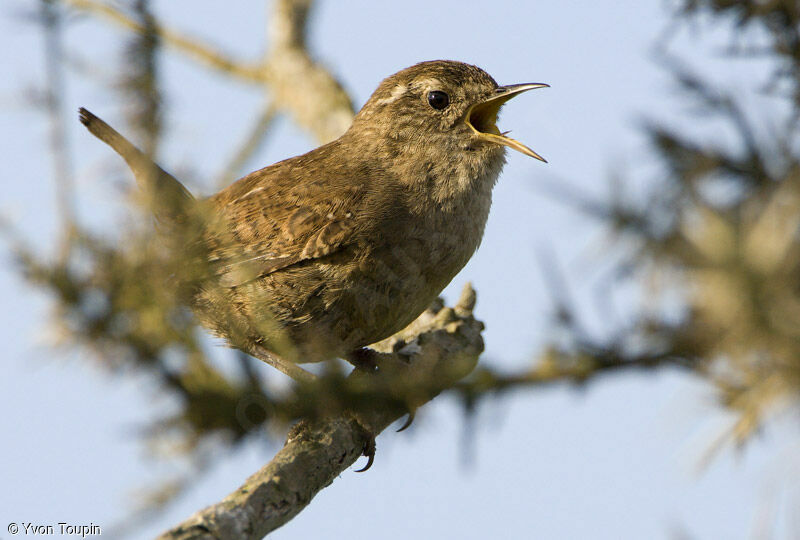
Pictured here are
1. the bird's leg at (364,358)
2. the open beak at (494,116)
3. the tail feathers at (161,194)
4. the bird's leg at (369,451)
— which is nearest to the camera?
the tail feathers at (161,194)

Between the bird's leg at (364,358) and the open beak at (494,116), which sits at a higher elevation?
the open beak at (494,116)

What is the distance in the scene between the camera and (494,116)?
15.3 ft

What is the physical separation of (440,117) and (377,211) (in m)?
0.79

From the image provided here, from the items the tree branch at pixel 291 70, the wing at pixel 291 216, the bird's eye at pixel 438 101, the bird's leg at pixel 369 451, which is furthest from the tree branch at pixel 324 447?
the tree branch at pixel 291 70

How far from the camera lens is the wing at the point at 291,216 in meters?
3.88

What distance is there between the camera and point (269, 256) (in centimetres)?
394

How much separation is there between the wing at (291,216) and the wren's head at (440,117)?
39 cm

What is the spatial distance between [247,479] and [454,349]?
178 cm

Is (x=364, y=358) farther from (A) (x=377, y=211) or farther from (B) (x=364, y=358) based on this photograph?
(A) (x=377, y=211)

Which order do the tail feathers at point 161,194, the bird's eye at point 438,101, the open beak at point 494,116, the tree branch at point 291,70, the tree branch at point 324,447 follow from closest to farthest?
the tree branch at point 324,447, the tail feathers at point 161,194, the open beak at point 494,116, the bird's eye at point 438,101, the tree branch at point 291,70

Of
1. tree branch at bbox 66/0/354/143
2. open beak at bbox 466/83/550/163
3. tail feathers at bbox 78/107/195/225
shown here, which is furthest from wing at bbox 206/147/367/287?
tail feathers at bbox 78/107/195/225

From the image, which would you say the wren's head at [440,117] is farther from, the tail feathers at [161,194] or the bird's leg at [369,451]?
the tail feathers at [161,194]

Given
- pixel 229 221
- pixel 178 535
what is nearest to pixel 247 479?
pixel 178 535

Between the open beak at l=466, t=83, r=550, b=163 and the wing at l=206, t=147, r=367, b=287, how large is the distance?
2.48 feet
